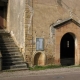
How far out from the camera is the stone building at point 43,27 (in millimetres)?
16094

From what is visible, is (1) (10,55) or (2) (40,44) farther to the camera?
(2) (40,44)

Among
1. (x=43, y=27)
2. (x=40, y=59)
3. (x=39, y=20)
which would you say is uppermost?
(x=39, y=20)

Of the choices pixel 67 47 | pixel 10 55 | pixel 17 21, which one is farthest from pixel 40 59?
pixel 67 47

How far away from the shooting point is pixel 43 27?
16.6 m

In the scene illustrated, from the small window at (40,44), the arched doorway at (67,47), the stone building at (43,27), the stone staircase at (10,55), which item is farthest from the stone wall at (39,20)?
the arched doorway at (67,47)

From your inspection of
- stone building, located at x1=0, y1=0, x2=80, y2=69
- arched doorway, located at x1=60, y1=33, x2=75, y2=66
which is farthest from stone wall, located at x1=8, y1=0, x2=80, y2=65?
arched doorway, located at x1=60, y1=33, x2=75, y2=66

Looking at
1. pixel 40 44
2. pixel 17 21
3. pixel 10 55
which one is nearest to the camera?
pixel 10 55

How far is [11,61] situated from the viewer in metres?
15.1

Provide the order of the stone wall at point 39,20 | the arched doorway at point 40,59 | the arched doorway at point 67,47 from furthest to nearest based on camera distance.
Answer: the arched doorway at point 67,47, the arched doorway at point 40,59, the stone wall at point 39,20

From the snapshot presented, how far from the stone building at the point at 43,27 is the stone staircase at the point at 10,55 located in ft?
1.20

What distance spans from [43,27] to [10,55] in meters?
3.07

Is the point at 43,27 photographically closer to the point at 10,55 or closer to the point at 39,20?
the point at 39,20

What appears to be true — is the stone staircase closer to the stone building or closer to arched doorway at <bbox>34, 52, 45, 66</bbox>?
the stone building

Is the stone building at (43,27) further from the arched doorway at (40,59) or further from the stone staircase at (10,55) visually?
the stone staircase at (10,55)
